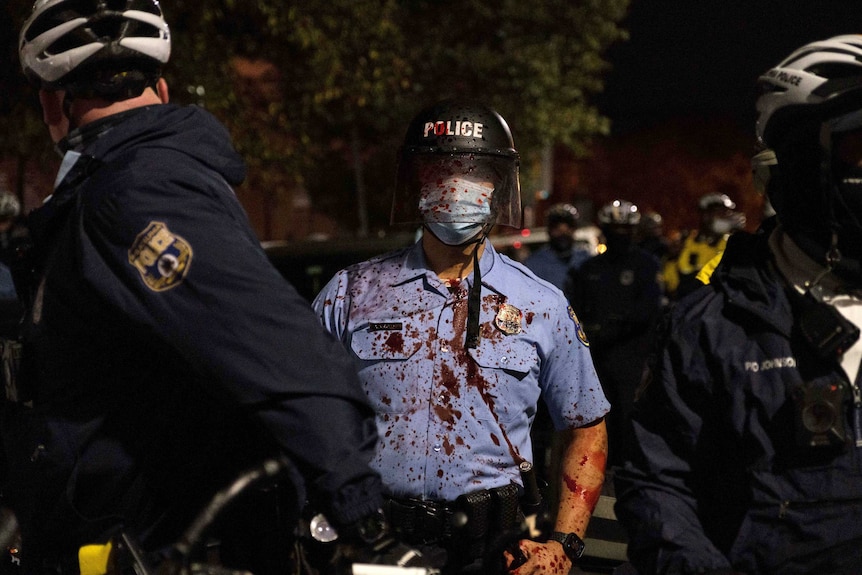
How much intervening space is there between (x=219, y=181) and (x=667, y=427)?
131 cm

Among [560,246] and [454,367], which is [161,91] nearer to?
[454,367]

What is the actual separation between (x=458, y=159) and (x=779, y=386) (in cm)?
170

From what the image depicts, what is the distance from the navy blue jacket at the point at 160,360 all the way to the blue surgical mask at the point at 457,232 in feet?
4.67

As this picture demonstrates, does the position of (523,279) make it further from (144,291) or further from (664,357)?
(144,291)

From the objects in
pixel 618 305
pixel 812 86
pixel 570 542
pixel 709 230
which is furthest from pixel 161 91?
pixel 709 230

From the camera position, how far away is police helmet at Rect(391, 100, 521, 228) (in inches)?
152

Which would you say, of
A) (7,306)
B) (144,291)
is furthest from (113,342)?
(7,306)

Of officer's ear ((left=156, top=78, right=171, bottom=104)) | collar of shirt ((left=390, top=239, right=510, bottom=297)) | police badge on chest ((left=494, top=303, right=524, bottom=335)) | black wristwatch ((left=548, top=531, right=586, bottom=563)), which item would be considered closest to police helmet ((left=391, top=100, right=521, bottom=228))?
collar of shirt ((left=390, top=239, right=510, bottom=297))

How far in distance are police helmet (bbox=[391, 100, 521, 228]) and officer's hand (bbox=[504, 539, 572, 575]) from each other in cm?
119

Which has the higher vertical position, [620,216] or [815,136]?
[815,136]

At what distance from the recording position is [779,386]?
2.52m

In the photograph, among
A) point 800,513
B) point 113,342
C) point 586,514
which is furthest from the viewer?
point 586,514

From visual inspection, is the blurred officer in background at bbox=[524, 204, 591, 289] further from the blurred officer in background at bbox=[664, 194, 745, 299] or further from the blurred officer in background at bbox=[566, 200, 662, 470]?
the blurred officer in background at bbox=[664, 194, 745, 299]

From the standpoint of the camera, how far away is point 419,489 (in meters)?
3.33
